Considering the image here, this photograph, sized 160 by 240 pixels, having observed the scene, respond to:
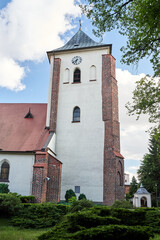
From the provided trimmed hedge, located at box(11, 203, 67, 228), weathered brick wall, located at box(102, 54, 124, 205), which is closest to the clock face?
weathered brick wall, located at box(102, 54, 124, 205)

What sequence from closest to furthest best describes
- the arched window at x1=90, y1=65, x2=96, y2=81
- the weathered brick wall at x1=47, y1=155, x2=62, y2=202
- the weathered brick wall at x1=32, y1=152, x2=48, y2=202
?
1. the weathered brick wall at x1=32, y1=152, x2=48, y2=202
2. the weathered brick wall at x1=47, y1=155, x2=62, y2=202
3. the arched window at x1=90, y1=65, x2=96, y2=81

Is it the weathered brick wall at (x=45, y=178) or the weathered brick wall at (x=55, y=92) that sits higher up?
the weathered brick wall at (x=55, y=92)

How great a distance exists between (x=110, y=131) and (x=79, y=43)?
9.85 m

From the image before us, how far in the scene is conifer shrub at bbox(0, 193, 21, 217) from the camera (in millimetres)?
11188

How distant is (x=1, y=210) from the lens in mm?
11852

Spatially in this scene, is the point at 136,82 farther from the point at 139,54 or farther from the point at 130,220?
the point at 130,220

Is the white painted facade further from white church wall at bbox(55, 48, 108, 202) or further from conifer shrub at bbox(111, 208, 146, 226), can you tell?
conifer shrub at bbox(111, 208, 146, 226)

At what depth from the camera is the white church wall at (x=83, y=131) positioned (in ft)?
59.1

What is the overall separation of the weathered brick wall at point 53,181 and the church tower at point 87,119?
1309mm

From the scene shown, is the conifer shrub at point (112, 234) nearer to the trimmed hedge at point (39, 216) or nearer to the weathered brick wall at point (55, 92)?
the trimmed hedge at point (39, 216)

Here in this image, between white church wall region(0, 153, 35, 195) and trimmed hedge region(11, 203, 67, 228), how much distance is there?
5.23 meters

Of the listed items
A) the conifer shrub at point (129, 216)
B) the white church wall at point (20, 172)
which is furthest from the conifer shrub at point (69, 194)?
the conifer shrub at point (129, 216)

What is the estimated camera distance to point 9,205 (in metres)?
11.6

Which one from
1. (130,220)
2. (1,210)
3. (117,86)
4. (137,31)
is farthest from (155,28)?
(117,86)
